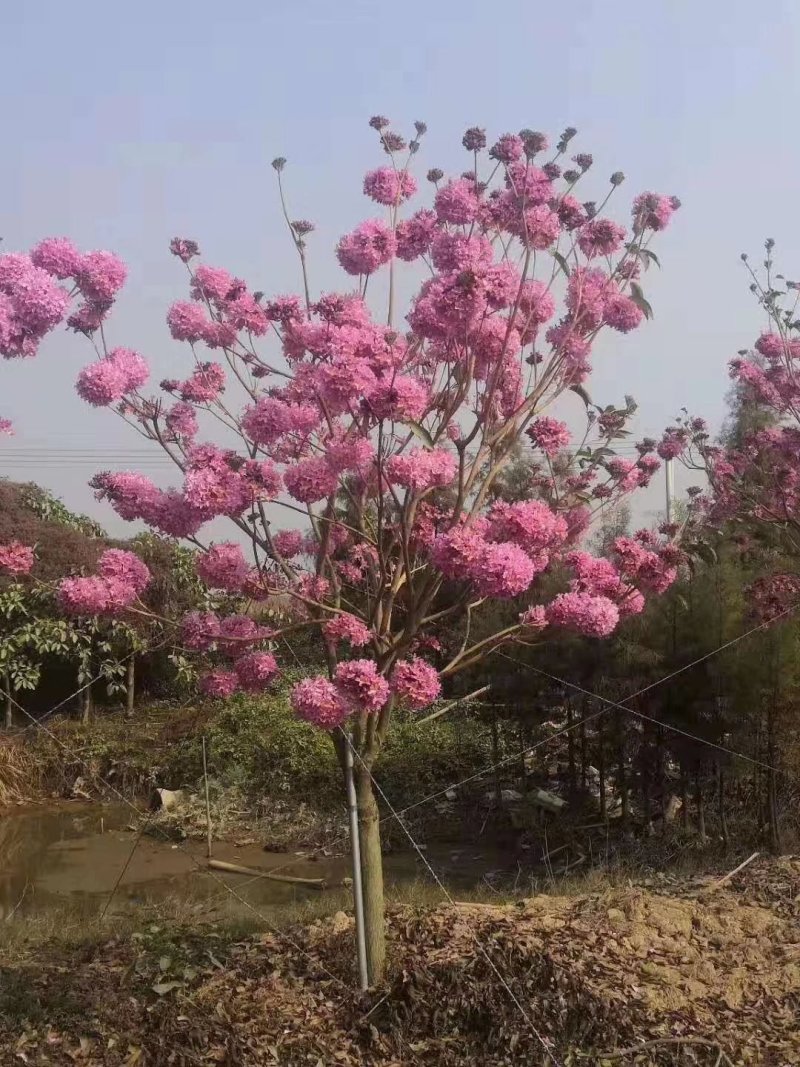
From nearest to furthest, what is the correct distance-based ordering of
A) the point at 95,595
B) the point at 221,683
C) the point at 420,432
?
the point at 420,432
the point at 95,595
the point at 221,683

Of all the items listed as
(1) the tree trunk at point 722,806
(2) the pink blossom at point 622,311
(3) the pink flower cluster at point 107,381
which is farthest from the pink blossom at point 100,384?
(1) the tree trunk at point 722,806

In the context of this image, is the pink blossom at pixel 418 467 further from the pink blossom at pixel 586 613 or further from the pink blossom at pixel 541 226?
the pink blossom at pixel 541 226

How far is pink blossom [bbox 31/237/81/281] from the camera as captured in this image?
2855mm

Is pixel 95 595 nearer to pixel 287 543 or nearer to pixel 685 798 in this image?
pixel 287 543

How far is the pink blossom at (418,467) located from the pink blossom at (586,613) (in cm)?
55

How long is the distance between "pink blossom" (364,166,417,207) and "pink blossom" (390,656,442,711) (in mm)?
1600

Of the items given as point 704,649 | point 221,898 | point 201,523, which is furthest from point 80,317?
point 704,649

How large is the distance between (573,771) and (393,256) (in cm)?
467

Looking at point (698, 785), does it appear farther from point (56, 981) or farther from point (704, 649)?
point (56, 981)

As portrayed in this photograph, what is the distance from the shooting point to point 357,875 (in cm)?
314

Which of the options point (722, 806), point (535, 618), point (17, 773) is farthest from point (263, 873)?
point (535, 618)

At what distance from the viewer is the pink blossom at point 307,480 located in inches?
105

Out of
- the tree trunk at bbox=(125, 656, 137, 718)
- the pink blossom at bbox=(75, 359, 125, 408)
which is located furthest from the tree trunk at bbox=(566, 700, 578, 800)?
the tree trunk at bbox=(125, 656, 137, 718)

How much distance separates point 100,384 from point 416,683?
127 cm
